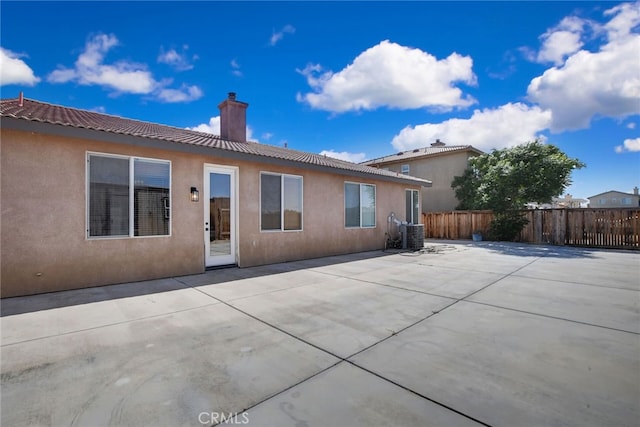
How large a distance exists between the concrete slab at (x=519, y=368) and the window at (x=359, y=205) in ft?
21.8

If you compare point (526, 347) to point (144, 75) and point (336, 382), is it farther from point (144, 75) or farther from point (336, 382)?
point (144, 75)

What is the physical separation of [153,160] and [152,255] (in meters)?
2.00

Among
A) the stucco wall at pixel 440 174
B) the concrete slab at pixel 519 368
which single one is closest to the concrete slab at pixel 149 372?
the concrete slab at pixel 519 368

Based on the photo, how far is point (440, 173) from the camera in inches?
836

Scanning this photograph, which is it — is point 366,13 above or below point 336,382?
above

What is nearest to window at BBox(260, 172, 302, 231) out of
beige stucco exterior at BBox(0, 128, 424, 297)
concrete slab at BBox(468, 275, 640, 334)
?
beige stucco exterior at BBox(0, 128, 424, 297)

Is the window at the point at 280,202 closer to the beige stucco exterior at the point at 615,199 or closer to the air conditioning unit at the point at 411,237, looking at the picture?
the air conditioning unit at the point at 411,237

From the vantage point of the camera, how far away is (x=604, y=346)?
2.91 meters

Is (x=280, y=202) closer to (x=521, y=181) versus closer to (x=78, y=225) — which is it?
(x=78, y=225)

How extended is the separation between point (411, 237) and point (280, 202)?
19.0 ft

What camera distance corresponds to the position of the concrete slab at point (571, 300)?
12.2ft

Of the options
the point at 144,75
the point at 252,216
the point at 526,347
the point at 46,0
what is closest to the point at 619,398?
the point at 526,347

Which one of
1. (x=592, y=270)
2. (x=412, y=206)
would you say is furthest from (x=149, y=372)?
(x=412, y=206)

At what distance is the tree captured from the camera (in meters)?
13.3
